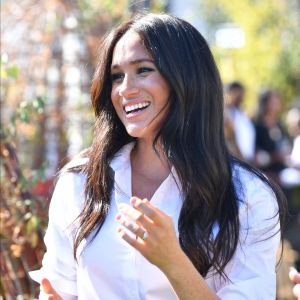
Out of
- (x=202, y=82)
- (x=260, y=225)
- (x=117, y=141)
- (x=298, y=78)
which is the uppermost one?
(x=202, y=82)

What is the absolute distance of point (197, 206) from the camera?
Result: 236cm

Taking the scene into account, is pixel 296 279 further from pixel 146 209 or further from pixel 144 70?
pixel 144 70

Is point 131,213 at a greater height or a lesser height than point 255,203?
greater

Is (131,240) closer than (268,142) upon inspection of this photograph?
Yes

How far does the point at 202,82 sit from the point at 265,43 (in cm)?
1119

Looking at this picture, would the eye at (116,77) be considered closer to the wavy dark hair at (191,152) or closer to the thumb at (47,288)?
the wavy dark hair at (191,152)

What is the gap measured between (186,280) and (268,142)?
5632mm

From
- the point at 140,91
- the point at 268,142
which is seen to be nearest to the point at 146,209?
the point at 140,91

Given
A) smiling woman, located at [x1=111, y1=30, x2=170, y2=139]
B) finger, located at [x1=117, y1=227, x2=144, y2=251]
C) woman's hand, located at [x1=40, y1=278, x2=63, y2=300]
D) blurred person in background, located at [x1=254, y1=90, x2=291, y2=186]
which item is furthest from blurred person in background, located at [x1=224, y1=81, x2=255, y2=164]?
finger, located at [x1=117, y1=227, x2=144, y2=251]

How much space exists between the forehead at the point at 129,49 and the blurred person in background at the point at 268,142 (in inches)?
199

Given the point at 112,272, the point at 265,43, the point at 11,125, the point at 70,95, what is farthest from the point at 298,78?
the point at 112,272

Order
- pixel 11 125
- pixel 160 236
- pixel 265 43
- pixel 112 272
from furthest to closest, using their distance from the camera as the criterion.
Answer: pixel 265 43, pixel 11 125, pixel 112 272, pixel 160 236

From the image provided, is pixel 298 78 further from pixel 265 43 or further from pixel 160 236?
pixel 160 236

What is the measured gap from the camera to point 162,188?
2420 mm
